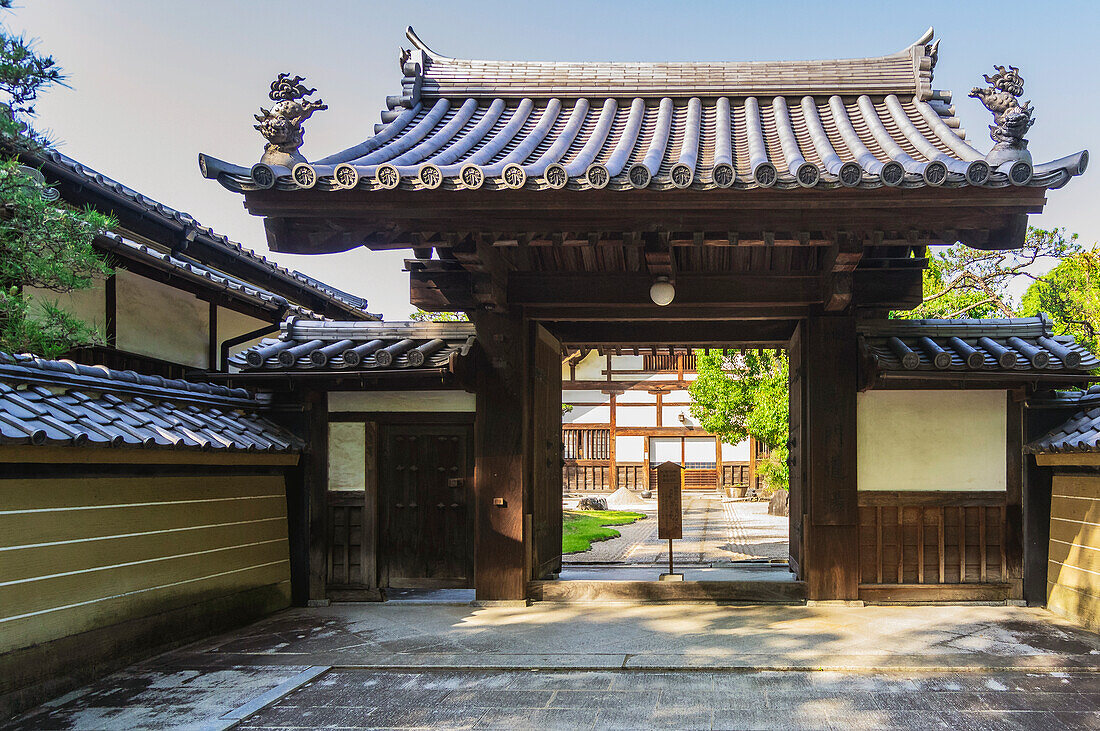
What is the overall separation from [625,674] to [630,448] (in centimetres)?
3218

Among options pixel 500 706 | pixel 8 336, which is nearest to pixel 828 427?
pixel 500 706

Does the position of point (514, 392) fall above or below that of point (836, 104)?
below

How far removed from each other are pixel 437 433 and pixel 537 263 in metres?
2.12

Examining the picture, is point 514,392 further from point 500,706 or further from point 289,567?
point 500,706

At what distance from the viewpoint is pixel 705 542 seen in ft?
55.4

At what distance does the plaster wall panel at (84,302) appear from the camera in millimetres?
10375

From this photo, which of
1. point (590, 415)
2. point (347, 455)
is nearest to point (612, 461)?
point (590, 415)

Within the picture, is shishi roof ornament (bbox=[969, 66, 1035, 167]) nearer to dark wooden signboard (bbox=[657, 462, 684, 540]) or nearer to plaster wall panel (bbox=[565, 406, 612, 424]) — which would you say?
dark wooden signboard (bbox=[657, 462, 684, 540])

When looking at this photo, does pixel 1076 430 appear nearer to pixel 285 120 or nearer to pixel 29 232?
pixel 285 120

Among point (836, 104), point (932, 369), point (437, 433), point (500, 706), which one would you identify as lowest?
point (500, 706)

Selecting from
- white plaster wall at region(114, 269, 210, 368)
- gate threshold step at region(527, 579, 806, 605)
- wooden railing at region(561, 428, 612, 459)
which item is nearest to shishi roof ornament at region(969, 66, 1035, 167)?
gate threshold step at region(527, 579, 806, 605)

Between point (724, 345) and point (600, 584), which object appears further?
point (724, 345)

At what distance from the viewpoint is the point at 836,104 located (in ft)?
27.5

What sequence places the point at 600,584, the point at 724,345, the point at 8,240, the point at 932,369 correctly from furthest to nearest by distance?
the point at 724,345, the point at 600,584, the point at 932,369, the point at 8,240
